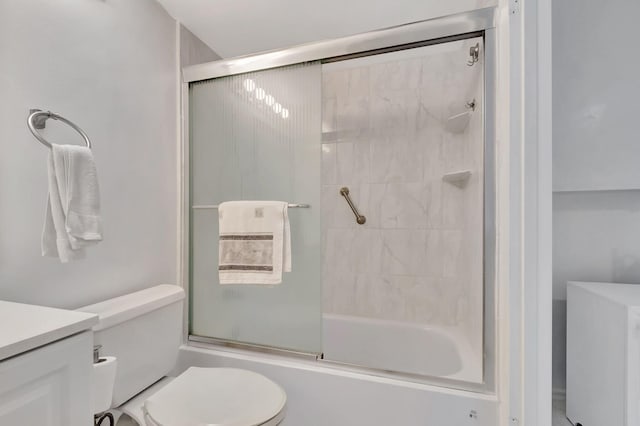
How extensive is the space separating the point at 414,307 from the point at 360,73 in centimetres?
166

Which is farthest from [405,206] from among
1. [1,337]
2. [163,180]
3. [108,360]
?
[1,337]

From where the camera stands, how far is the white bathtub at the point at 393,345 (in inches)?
68.6

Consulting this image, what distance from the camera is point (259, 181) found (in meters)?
1.56

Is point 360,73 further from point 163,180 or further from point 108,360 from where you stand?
point 108,360

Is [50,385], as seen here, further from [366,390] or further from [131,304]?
[366,390]

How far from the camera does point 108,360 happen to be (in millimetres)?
1015

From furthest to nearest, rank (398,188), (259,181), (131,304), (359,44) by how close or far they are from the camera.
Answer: (398,188), (259,181), (359,44), (131,304)

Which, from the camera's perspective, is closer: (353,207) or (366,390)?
(366,390)

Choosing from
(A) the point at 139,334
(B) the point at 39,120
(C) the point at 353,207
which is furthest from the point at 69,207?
(C) the point at 353,207

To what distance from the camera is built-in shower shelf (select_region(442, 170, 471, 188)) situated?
5.44ft

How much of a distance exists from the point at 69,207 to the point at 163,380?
90cm

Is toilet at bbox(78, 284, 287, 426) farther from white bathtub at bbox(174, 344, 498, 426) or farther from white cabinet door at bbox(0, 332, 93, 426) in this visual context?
white cabinet door at bbox(0, 332, 93, 426)

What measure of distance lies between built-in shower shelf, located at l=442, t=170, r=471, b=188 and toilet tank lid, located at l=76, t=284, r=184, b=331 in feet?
5.14

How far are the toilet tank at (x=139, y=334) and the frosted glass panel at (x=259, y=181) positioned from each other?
28cm
